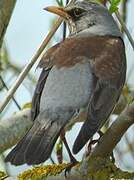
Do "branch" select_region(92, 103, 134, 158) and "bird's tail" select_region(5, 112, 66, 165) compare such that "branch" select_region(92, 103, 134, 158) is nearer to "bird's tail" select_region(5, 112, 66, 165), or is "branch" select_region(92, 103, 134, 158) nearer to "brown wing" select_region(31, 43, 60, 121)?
"bird's tail" select_region(5, 112, 66, 165)

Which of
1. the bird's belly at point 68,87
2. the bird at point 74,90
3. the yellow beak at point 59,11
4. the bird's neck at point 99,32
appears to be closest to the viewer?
the bird at point 74,90

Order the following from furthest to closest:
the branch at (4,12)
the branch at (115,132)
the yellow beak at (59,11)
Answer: the yellow beak at (59,11)
the branch at (4,12)
the branch at (115,132)

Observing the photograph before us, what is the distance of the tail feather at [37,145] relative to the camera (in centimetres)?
321

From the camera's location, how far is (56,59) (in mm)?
4023

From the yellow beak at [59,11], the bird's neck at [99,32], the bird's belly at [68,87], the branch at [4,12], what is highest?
the branch at [4,12]

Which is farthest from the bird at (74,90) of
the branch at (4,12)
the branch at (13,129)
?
the branch at (4,12)

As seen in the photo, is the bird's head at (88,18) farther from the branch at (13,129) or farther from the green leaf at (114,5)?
the branch at (13,129)

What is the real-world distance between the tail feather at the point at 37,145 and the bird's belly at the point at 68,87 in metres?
0.21

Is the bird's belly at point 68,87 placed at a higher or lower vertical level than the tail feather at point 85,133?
higher

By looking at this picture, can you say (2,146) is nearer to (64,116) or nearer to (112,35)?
(64,116)

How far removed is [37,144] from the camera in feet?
10.9

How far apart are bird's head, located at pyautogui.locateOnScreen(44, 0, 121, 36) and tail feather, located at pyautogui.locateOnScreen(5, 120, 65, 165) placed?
137 cm

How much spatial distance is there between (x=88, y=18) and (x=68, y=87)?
4.34 ft

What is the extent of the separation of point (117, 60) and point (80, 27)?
909 millimetres
